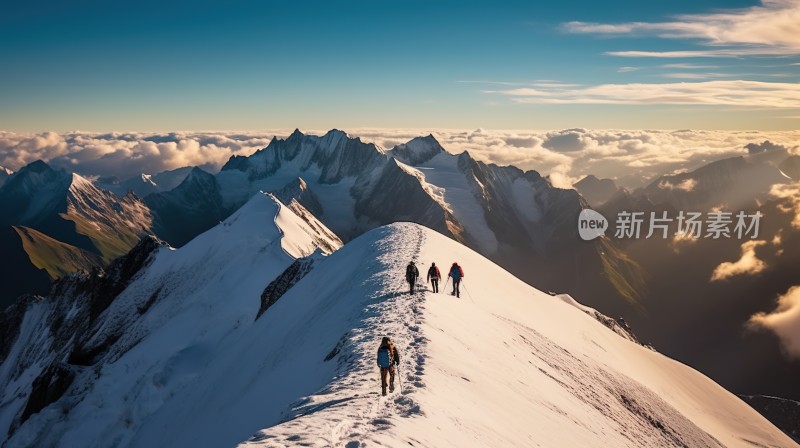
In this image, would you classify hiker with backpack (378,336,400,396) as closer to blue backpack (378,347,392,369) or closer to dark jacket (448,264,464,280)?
blue backpack (378,347,392,369)

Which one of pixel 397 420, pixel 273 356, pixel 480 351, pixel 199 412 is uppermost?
pixel 397 420

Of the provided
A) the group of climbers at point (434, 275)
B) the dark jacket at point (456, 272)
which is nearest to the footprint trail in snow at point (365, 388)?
the group of climbers at point (434, 275)

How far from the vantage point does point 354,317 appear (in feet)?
113

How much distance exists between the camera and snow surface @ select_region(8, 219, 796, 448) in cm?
2170

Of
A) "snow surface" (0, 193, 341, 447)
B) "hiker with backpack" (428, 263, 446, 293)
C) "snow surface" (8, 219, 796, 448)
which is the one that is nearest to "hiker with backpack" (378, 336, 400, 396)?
"snow surface" (8, 219, 796, 448)

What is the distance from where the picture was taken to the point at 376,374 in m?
24.1

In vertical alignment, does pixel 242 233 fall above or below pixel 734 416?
above

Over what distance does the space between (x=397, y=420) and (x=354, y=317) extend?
16.0 m


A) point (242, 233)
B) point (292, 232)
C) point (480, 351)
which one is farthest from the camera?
point (292, 232)

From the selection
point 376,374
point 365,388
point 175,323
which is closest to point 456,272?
point 376,374

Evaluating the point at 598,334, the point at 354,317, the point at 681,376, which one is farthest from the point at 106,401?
the point at 681,376

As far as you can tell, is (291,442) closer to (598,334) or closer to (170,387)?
(170,387)

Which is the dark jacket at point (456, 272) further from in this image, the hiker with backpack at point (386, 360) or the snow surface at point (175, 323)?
the snow surface at point (175, 323)

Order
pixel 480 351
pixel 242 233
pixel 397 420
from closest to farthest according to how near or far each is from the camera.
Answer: pixel 397 420
pixel 480 351
pixel 242 233
